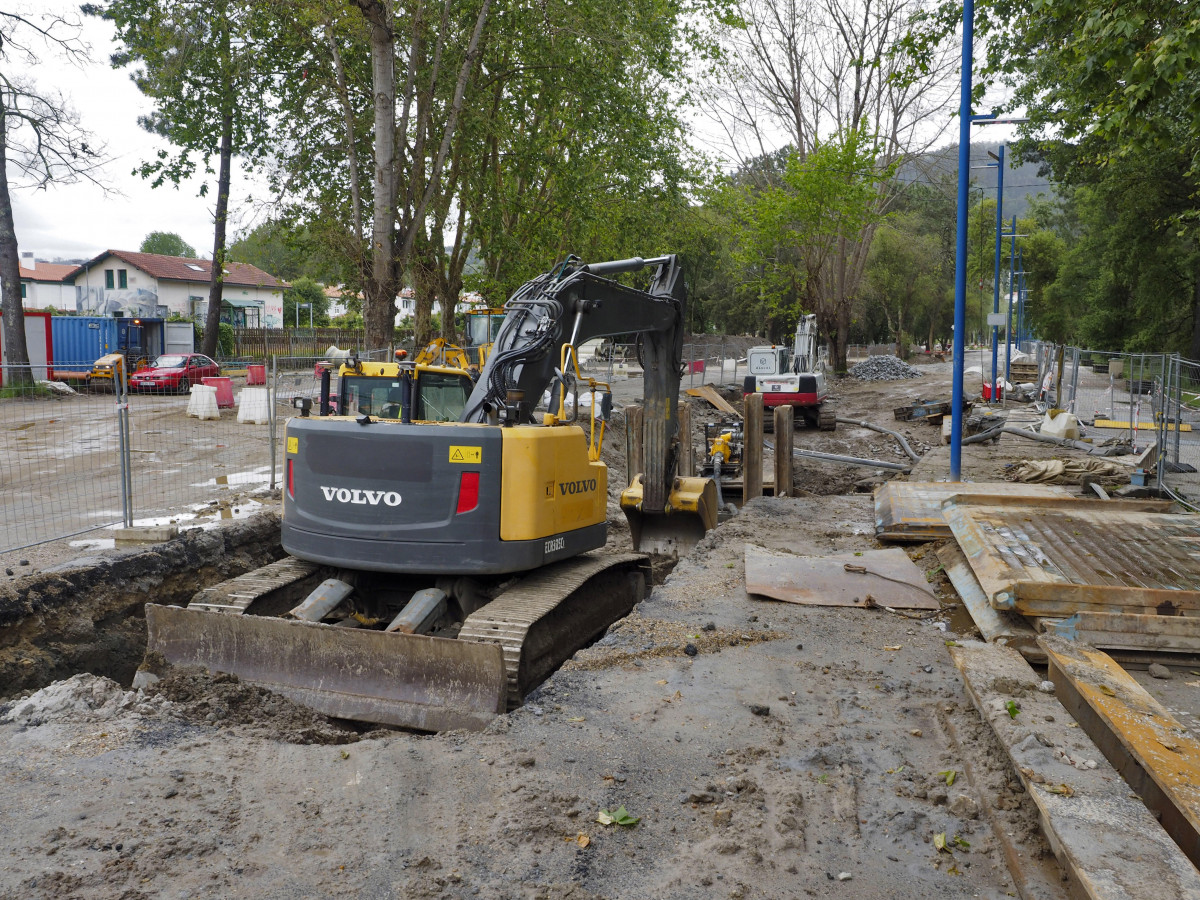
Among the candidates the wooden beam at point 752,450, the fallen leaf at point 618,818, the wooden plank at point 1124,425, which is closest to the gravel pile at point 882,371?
the wooden plank at point 1124,425

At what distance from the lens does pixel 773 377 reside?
24.7m

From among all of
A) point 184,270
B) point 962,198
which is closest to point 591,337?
point 962,198

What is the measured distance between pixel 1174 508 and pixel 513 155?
18.2 m

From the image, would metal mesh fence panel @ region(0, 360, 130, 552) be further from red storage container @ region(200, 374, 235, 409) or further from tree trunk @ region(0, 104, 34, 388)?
tree trunk @ region(0, 104, 34, 388)

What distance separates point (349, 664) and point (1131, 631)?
4.86 metres

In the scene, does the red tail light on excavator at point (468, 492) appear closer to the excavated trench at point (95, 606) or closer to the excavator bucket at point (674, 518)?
the excavated trench at point (95, 606)

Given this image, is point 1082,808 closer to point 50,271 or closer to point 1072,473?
point 1072,473

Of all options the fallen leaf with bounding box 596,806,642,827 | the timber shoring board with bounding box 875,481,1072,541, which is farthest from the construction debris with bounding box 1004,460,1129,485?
the fallen leaf with bounding box 596,806,642,827

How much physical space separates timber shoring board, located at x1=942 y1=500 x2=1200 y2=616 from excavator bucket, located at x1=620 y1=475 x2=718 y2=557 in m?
3.39

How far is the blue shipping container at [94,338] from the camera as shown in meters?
30.4

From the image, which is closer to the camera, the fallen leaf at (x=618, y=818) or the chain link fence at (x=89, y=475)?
the fallen leaf at (x=618, y=818)

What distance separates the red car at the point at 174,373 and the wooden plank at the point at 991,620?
23.8 metres

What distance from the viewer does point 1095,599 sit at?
5.71 metres

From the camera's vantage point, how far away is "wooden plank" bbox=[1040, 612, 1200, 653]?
18.1ft
